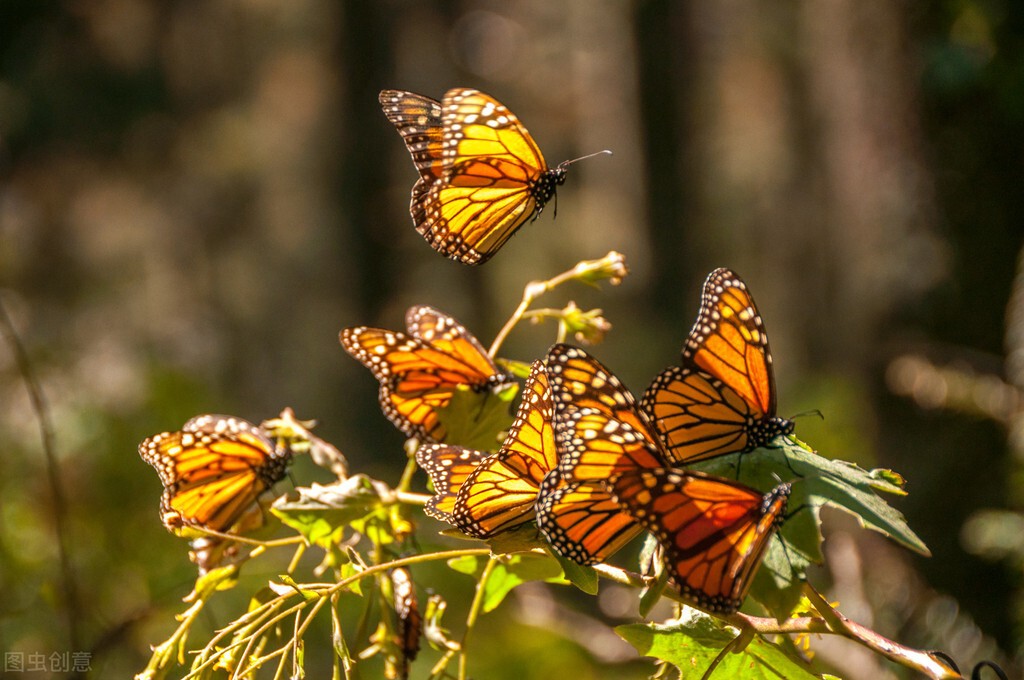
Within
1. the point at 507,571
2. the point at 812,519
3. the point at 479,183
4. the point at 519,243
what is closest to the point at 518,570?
the point at 507,571

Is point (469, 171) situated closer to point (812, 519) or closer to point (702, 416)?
point (702, 416)

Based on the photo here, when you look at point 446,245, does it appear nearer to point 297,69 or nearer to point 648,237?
point 648,237

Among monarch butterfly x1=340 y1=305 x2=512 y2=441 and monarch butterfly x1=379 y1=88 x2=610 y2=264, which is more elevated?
monarch butterfly x1=379 y1=88 x2=610 y2=264

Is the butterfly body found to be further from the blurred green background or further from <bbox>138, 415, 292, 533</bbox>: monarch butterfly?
the blurred green background

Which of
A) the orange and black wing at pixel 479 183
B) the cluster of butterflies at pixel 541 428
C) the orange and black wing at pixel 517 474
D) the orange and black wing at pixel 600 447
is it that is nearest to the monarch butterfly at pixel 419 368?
the cluster of butterflies at pixel 541 428

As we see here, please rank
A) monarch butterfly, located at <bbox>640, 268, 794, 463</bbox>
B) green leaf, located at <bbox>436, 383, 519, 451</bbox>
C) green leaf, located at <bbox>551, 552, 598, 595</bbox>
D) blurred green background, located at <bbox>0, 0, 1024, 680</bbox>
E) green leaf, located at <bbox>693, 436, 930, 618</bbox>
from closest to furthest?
green leaf, located at <bbox>693, 436, 930, 618</bbox> < green leaf, located at <bbox>551, 552, 598, 595</bbox> < monarch butterfly, located at <bbox>640, 268, 794, 463</bbox> < green leaf, located at <bbox>436, 383, 519, 451</bbox> < blurred green background, located at <bbox>0, 0, 1024, 680</bbox>

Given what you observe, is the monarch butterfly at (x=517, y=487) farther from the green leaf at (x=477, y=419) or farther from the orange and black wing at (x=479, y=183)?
the orange and black wing at (x=479, y=183)

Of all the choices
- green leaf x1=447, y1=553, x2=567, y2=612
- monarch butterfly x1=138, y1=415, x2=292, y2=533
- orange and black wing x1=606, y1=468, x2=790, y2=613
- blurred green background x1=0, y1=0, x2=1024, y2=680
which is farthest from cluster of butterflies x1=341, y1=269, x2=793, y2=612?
blurred green background x1=0, y1=0, x2=1024, y2=680
